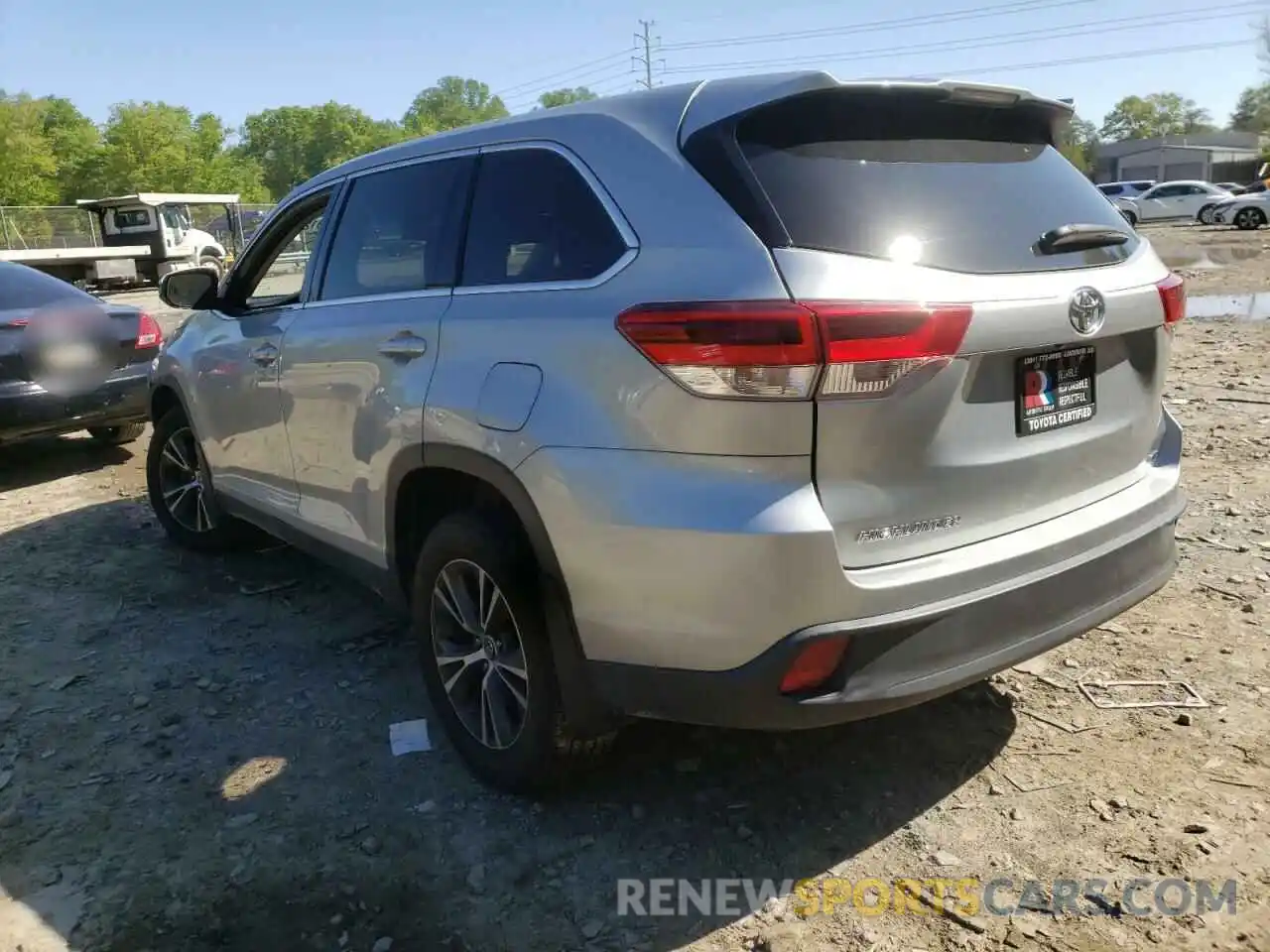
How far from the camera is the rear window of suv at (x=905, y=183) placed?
7.52ft

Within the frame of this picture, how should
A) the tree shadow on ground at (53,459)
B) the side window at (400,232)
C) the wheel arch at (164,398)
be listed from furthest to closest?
1. the tree shadow on ground at (53,459)
2. the wheel arch at (164,398)
3. the side window at (400,232)

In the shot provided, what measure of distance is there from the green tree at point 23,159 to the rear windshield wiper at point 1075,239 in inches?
2830

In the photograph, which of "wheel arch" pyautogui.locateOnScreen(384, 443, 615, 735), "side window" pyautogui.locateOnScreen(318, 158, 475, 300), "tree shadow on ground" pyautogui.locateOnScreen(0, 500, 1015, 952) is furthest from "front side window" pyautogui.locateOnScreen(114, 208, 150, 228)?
"wheel arch" pyautogui.locateOnScreen(384, 443, 615, 735)

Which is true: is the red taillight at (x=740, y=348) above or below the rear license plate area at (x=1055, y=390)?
above

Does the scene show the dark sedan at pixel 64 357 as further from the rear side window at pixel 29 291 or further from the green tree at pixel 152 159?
the green tree at pixel 152 159

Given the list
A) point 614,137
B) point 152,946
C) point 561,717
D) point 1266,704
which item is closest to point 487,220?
point 614,137

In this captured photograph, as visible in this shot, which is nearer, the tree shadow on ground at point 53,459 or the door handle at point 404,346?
the door handle at point 404,346

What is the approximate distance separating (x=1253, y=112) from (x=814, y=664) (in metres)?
118

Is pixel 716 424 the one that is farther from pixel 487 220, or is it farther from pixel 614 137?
pixel 487 220

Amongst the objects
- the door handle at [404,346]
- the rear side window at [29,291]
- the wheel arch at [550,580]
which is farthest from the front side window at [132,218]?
the wheel arch at [550,580]

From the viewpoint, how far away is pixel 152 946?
245cm

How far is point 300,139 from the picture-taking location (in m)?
113

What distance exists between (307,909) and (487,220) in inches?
77.4

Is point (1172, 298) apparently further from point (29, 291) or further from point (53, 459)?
point (53, 459)
